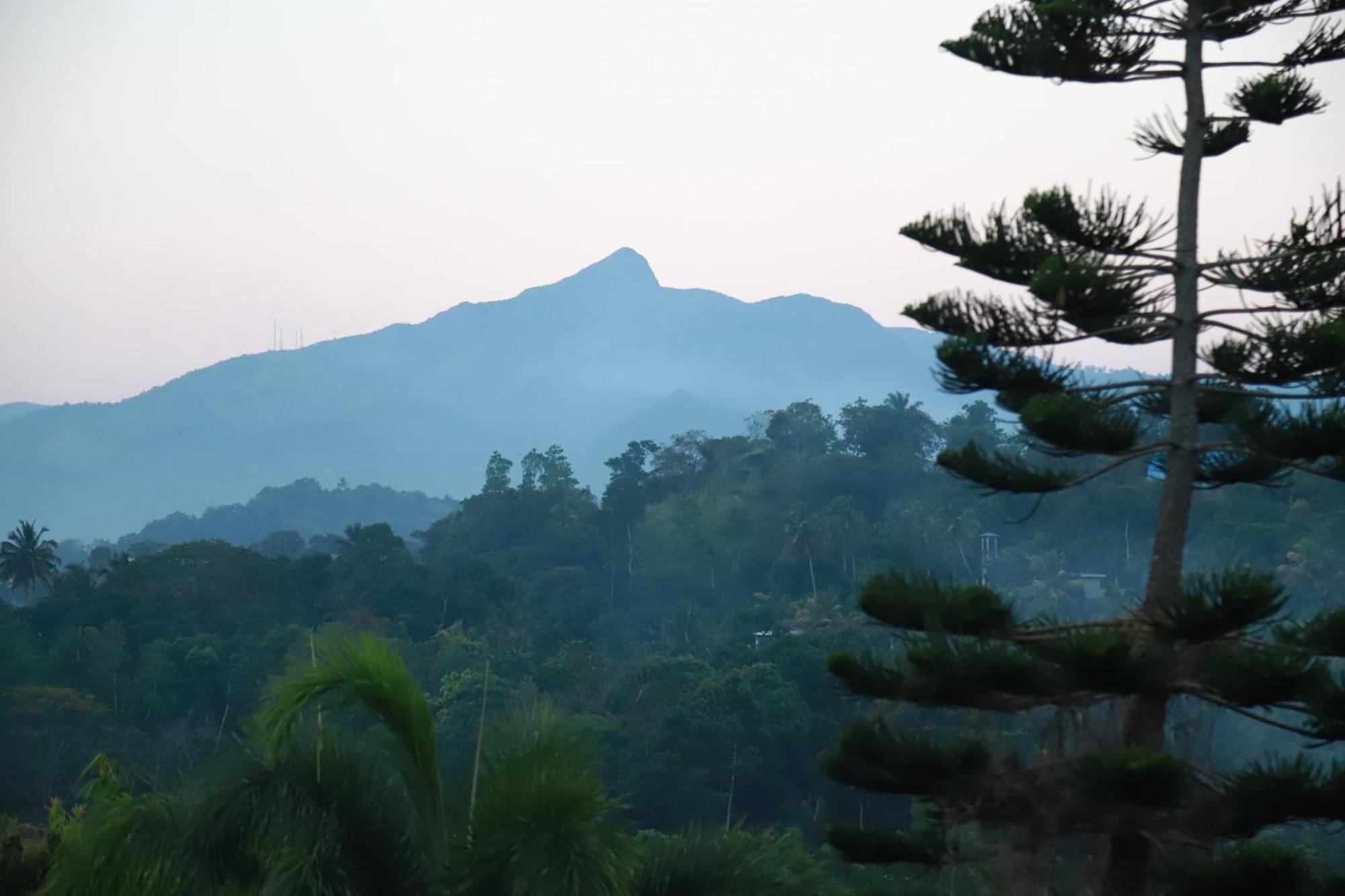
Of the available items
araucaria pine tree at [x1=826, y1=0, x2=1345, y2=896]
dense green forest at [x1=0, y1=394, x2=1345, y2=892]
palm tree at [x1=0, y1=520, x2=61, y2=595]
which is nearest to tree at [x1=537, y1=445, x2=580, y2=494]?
dense green forest at [x1=0, y1=394, x2=1345, y2=892]

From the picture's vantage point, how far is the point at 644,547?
52500 mm

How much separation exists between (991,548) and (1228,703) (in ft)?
148

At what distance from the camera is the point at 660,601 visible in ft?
165

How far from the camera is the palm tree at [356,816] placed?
4422 millimetres

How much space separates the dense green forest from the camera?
2802 centimetres

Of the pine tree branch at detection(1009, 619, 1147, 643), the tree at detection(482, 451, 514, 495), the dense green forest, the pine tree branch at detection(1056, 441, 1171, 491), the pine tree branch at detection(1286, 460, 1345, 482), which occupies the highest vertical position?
the pine tree branch at detection(1056, 441, 1171, 491)

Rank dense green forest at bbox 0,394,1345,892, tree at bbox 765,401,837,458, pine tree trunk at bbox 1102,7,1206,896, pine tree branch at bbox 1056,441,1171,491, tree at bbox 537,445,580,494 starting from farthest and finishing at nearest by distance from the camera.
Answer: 1. tree at bbox 537,445,580,494
2. tree at bbox 765,401,837,458
3. dense green forest at bbox 0,394,1345,892
4. pine tree branch at bbox 1056,441,1171,491
5. pine tree trunk at bbox 1102,7,1206,896

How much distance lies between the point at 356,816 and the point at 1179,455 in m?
3.25

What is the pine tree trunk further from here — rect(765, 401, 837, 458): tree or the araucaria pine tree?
rect(765, 401, 837, 458): tree

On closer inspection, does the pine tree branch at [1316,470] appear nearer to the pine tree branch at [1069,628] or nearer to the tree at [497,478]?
the pine tree branch at [1069,628]

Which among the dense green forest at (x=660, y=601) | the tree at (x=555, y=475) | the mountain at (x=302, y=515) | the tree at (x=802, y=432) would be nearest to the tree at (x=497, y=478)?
the dense green forest at (x=660, y=601)

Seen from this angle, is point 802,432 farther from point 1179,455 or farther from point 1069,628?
point 1069,628

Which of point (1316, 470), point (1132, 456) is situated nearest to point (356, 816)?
point (1132, 456)

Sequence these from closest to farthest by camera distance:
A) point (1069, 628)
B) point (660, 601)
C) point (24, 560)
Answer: point (1069, 628), point (24, 560), point (660, 601)
